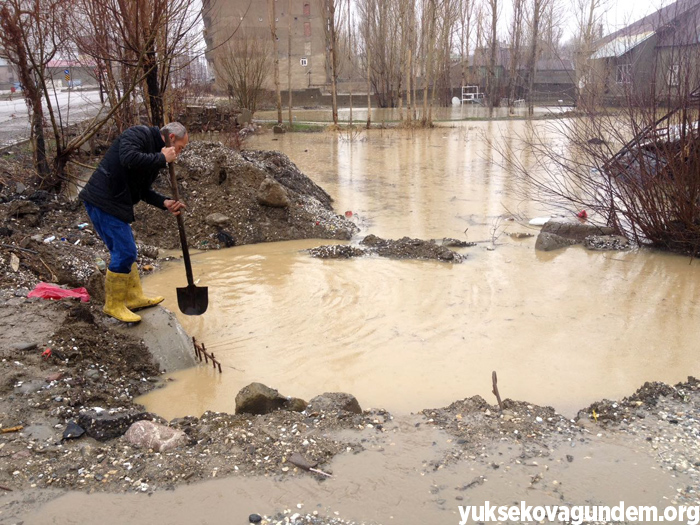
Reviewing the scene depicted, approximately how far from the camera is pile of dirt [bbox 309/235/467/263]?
22.6 feet

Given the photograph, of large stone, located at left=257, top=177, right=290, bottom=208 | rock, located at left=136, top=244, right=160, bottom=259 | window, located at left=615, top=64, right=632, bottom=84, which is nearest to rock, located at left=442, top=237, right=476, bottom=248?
large stone, located at left=257, top=177, right=290, bottom=208

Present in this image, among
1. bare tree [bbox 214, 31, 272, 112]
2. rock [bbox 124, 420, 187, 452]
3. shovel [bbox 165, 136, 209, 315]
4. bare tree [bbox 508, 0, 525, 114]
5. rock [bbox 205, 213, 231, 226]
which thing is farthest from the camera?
bare tree [bbox 508, 0, 525, 114]

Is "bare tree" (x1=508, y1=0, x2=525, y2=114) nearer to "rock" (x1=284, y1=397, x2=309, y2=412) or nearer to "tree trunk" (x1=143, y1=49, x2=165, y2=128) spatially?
"tree trunk" (x1=143, y1=49, x2=165, y2=128)

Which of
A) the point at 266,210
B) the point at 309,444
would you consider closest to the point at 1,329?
the point at 309,444

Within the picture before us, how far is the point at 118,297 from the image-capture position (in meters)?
4.41

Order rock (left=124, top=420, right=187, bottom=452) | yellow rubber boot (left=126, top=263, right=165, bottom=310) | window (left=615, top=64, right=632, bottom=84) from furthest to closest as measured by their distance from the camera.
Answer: window (left=615, top=64, right=632, bottom=84), yellow rubber boot (left=126, top=263, right=165, bottom=310), rock (left=124, top=420, right=187, bottom=452)

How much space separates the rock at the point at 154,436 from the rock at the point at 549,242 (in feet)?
17.9

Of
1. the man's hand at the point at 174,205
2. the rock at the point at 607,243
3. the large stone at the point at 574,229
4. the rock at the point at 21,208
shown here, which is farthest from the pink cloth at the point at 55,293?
the rock at the point at 607,243

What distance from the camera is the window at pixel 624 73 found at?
21.8ft

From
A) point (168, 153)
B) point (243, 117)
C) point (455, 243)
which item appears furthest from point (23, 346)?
point (243, 117)

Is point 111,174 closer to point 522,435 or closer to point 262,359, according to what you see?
point 262,359

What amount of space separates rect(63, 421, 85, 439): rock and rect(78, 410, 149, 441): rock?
0.03 meters

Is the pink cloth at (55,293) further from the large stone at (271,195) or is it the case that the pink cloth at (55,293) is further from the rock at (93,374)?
the large stone at (271,195)

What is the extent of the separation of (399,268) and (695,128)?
355cm
